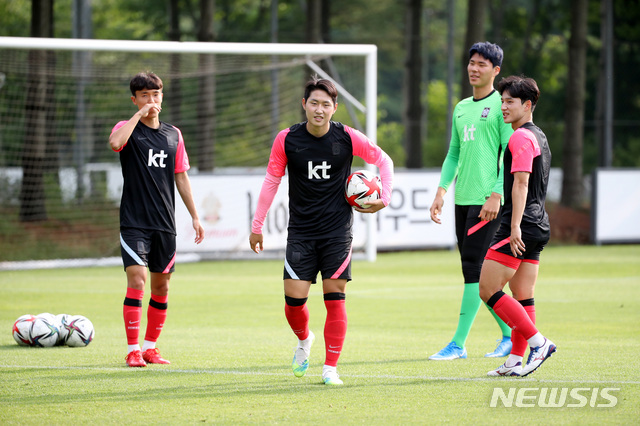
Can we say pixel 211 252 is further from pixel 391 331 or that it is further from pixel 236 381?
pixel 236 381

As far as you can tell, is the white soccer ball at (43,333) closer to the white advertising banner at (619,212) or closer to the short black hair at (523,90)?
the short black hair at (523,90)

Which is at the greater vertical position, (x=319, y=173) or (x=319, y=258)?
(x=319, y=173)

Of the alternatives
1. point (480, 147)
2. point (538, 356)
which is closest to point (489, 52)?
point (480, 147)

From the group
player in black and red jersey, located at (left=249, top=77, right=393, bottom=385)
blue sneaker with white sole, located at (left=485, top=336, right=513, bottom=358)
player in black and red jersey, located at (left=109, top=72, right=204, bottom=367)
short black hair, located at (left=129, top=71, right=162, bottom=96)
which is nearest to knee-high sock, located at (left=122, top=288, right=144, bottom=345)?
player in black and red jersey, located at (left=109, top=72, right=204, bottom=367)

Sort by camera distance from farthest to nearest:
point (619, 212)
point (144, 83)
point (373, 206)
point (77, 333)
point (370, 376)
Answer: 1. point (619, 212)
2. point (77, 333)
3. point (144, 83)
4. point (370, 376)
5. point (373, 206)

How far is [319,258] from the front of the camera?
21.7 feet

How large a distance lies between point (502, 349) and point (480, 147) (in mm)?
1695

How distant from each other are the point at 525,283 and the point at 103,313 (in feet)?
19.2

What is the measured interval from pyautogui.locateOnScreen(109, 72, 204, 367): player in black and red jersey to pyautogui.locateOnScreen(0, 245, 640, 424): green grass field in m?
0.38

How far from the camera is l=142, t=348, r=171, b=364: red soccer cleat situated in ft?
24.5

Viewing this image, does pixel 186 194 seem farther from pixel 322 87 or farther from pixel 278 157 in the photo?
pixel 322 87

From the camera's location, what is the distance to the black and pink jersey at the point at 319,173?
21.6 ft

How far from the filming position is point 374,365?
24.1 ft

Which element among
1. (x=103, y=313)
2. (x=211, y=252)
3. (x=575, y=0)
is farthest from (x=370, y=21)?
(x=103, y=313)
